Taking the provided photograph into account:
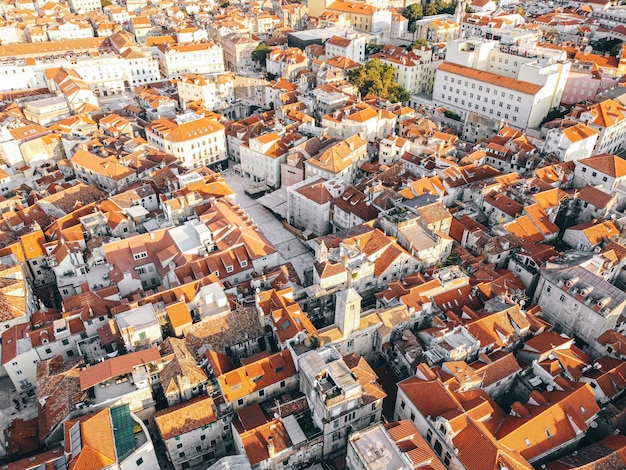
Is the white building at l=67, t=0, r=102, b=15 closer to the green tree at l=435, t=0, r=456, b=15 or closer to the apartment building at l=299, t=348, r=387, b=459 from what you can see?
the green tree at l=435, t=0, r=456, b=15

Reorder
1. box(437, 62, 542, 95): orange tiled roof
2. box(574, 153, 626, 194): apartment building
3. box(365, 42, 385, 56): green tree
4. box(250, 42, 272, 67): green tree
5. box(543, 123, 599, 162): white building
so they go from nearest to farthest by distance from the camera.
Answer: box(574, 153, 626, 194): apartment building, box(543, 123, 599, 162): white building, box(437, 62, 542, 95): orange tiled roof, box(250, 42, 272, 67): green tree, box(365, 42, 385, 56): green tree

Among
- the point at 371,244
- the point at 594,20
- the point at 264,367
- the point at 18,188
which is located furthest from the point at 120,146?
the point at 594,20

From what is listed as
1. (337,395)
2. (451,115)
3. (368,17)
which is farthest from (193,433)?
(368,17)

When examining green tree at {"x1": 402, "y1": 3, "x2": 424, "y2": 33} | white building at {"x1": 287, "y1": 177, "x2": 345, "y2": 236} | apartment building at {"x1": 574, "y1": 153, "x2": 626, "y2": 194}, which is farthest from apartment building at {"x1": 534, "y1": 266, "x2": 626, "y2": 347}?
green tree at {"x1": 402, "y1": 3, "x2": 424, "y2": 33}

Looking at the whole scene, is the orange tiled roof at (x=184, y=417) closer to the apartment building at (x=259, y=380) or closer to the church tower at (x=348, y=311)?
the apartment building at (x=259, y=380)

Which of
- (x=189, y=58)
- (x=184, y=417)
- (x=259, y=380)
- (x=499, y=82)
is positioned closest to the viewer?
(x=184, y=417)

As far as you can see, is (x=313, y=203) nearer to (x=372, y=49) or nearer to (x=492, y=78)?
(x=492, y=78)
